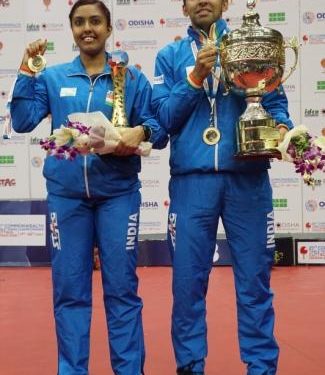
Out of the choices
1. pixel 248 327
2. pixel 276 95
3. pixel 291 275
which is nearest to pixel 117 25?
pixel 291 275

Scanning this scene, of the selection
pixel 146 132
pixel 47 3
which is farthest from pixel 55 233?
pixel 47 3

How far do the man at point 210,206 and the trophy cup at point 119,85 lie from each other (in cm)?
16

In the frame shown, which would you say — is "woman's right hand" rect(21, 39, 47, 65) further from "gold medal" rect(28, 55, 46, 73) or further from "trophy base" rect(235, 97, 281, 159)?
"trophy base" rect(235, 97, 281, 159)

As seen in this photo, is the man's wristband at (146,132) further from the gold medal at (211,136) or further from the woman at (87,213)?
the gold medal at (211,136)

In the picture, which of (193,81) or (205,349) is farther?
(205,349)

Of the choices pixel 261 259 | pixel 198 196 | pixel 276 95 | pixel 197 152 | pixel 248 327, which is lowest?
pixel 248 327

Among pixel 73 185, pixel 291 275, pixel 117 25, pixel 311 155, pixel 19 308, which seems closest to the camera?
pixel 311 155

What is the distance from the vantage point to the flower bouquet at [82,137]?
2664 millimetres

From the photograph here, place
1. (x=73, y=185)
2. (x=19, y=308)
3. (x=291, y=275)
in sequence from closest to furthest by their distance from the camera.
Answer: (x=73, y=185)
(x=19, y=308)
(x=291, y=275)

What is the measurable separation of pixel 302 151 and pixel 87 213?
0.91 meters

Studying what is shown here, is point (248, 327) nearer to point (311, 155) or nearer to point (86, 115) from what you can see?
point (311, 155)

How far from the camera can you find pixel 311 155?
2.65 m

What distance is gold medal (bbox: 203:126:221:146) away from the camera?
9.27ft

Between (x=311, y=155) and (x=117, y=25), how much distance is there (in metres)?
4.98
